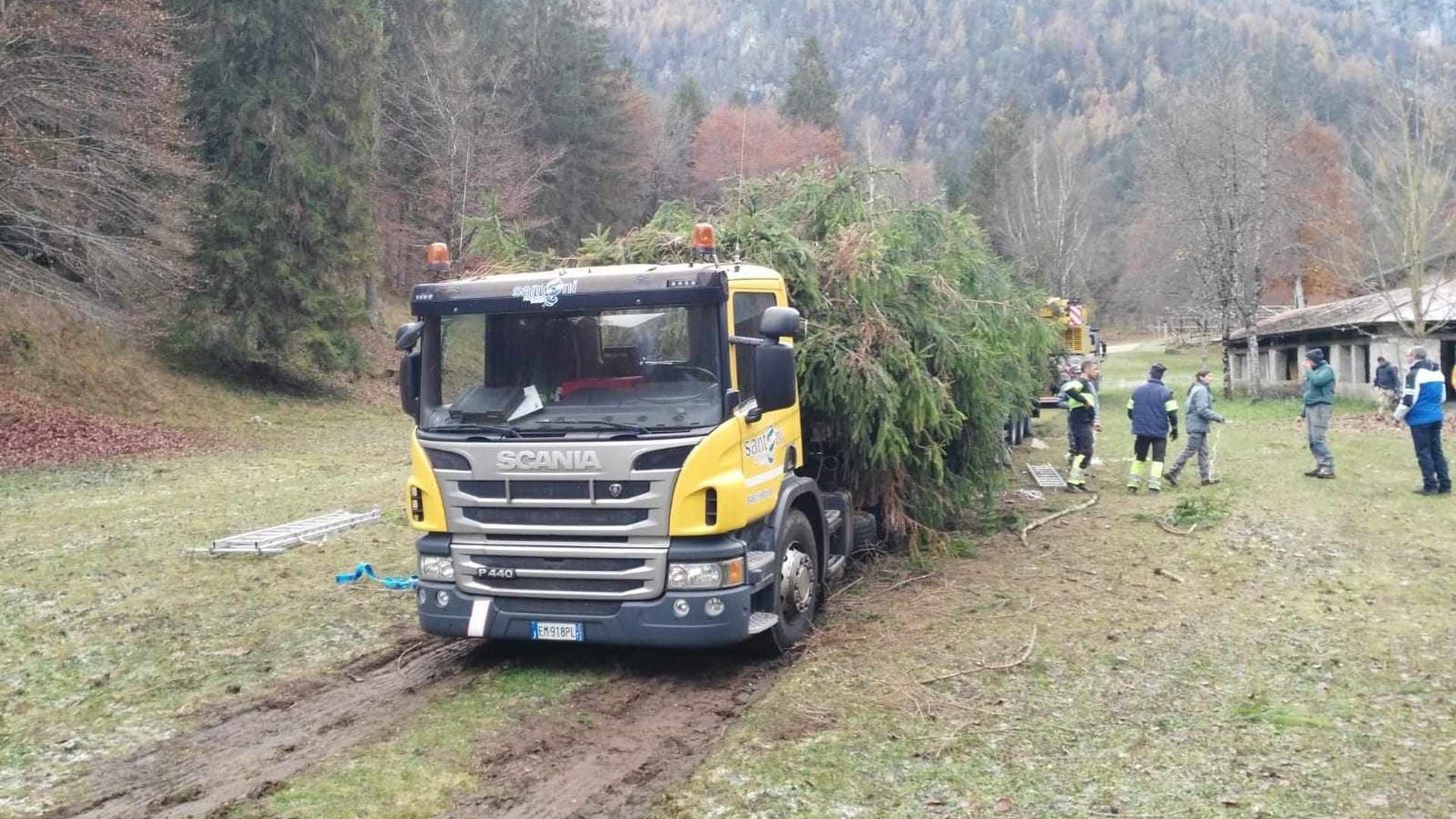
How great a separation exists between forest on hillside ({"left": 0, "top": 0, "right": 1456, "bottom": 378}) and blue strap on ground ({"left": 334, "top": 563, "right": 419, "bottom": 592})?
284 centimetres

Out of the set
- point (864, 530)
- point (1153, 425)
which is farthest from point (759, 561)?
point (1153, 425)

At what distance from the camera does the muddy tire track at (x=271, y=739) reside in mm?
5078

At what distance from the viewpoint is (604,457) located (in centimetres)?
630

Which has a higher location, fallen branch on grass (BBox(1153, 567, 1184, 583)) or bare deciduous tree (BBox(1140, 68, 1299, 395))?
bare deciduous tree (BBox(1140, 68, 1299, 395))

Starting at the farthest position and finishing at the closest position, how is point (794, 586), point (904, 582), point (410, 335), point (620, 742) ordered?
1. point (904, 582)
2. point (794, 586)
3. point (410, 335)
4. point (620, 742)

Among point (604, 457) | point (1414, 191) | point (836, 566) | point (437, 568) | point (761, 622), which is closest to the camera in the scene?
point (604, 457)

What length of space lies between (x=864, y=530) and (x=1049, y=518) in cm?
387

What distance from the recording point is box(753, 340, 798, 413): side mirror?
6633 mm

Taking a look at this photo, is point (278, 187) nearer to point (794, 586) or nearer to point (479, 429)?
point (479, 429)

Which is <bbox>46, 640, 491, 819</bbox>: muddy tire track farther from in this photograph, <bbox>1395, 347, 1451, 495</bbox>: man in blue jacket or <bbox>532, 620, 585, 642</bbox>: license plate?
<bbox>1395, 347, 1451, 495</bbox>: man in blue jacket

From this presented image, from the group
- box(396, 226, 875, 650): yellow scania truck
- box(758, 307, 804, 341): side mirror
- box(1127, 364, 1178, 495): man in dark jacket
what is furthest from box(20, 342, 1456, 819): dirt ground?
box(1127, 364, 1178, 495): man in dark jacket

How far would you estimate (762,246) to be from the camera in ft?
29.9

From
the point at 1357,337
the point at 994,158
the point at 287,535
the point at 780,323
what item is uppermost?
the point at 994,158

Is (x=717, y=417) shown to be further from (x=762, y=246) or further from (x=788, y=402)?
(x=762, y=246)
